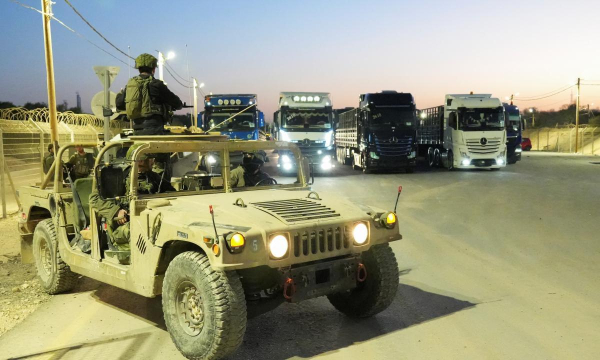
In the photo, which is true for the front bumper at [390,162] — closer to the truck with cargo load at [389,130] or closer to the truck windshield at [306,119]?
the truck with cargo load at [389,130]

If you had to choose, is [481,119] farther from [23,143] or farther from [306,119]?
[23,143]

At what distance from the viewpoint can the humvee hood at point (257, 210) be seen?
452 cm

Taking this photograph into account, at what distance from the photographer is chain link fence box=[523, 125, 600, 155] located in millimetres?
51794

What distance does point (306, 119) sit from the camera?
80.4 feet

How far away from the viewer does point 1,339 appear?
5.17 metres

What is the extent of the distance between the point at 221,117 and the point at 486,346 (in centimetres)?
1896

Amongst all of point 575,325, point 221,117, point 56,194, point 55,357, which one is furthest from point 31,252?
point 221,117

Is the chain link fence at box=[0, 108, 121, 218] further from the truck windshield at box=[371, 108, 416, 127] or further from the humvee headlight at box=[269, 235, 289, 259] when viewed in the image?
the truck windshield at box=[371, 108, 416, 127]

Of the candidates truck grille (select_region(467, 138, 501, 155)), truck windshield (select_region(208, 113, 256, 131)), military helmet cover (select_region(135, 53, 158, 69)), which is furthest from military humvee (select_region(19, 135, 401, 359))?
truck grille (select_region(467, 138, 501, 155))

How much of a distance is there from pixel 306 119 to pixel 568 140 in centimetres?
4587

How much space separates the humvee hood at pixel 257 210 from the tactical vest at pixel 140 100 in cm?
155

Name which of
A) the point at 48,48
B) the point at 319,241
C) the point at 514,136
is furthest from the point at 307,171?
the point at 514,136

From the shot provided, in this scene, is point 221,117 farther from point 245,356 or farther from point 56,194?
point 245,356

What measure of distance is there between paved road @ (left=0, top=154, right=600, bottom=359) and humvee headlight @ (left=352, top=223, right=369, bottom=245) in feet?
2.88
